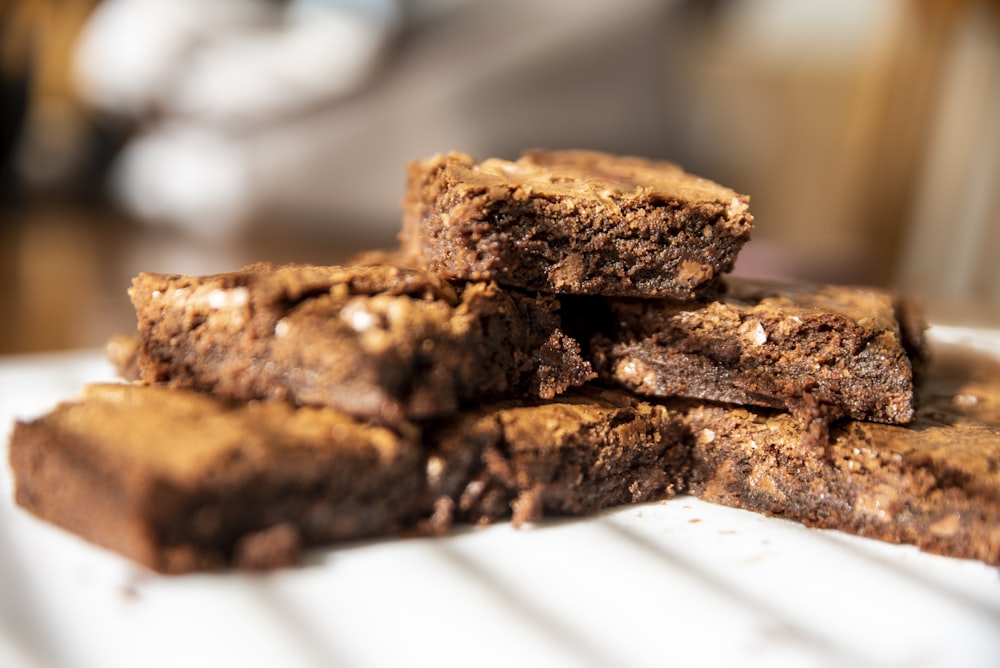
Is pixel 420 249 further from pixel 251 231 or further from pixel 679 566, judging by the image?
pixel 251 231

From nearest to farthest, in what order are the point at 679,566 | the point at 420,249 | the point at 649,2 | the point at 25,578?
the point at 25,578 → the point at 679,566 → the point at 420,249 → the point at 649,2

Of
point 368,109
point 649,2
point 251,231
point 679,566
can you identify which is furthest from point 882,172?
point 679,566

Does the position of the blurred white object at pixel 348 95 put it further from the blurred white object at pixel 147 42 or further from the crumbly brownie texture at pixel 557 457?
the crumbly brownie texture at pixel 557 457

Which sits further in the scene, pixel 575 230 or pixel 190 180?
pixel 190 180

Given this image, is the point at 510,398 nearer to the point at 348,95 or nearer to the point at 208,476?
the point at 208,476

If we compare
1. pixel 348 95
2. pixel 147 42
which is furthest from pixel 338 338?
pixel 147 42

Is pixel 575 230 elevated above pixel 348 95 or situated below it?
below
